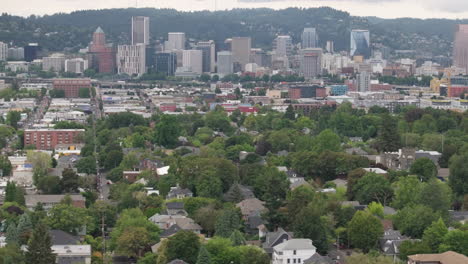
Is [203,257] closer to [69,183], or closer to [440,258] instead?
[440,258]

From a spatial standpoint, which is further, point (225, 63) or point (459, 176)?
point (225, 63)

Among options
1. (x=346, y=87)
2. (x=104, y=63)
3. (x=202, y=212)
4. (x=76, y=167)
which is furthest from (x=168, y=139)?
(x=104, y=63)

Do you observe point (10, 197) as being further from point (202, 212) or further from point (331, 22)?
point (331, 22)

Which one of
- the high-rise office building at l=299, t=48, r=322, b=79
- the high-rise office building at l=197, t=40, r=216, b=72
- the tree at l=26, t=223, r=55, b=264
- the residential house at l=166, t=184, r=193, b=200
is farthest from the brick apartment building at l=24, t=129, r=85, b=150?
the high-rise office building at l=197, t=40, r=216, b=72

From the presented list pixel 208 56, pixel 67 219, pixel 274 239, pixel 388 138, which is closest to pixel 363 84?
pixel 208 56

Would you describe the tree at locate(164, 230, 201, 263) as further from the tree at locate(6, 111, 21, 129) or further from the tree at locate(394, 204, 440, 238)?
the tree at locate(6, 111, 21, 129)
